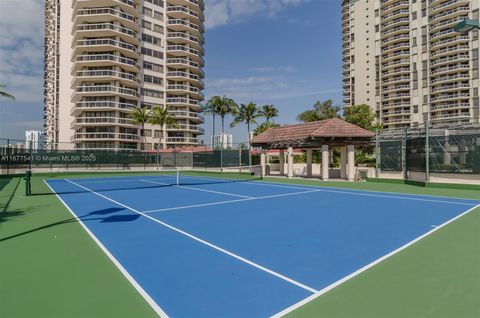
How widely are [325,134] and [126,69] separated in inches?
2106

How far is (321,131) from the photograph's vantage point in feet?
93.7

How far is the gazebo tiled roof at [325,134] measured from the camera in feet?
92.7

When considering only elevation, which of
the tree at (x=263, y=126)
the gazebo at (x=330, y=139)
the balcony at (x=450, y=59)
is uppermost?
the balcony at (x=450, y=59)

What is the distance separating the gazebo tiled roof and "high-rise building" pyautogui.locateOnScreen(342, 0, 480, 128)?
5142 centimetres

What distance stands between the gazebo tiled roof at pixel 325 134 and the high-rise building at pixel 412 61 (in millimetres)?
51424

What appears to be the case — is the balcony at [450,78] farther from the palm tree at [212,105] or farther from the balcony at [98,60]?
the balcony at [98,60]

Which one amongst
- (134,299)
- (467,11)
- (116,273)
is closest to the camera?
(134,299)

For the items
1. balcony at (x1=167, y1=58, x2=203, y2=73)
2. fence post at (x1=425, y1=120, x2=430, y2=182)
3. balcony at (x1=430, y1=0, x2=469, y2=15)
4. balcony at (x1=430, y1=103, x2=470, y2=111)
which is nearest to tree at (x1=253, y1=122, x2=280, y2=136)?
balcony at (x1=167, y1=58, x2=203, y2=73)

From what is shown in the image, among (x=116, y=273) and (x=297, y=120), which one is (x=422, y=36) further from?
(x=116, y=273)

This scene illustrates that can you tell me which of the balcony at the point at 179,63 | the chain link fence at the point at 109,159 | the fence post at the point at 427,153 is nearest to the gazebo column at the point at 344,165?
the fence post at the point at 427,153

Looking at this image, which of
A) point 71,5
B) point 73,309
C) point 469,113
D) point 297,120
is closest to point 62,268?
point 73,309

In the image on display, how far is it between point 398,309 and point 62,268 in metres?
5.83

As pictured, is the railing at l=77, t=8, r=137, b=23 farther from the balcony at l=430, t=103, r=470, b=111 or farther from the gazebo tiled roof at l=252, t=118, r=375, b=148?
the balcony at l=430, t=103, r=470, b=111

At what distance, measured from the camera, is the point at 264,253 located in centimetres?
696
